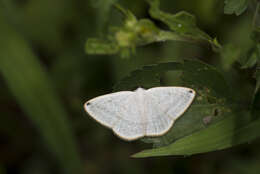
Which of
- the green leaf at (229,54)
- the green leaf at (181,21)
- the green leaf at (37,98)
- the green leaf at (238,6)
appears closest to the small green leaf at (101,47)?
the green leaf at (181,21)

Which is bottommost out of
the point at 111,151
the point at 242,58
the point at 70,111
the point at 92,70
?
the point at 111,151

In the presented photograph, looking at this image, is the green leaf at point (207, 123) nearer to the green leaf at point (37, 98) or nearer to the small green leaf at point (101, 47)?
the small green leaf at point (101, 47)

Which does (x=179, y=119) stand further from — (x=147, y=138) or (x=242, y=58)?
(x=242, y=58)

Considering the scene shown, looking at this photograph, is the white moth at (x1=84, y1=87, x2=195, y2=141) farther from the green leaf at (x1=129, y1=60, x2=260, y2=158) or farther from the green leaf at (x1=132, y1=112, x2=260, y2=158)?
the green leaf at (x1=132, y1=112, x2=260, y2=158)

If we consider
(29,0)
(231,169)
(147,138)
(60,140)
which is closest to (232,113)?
(147,138)

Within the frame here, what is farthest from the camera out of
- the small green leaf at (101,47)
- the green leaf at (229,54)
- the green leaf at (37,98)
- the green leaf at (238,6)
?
the green leaf at (37,98)

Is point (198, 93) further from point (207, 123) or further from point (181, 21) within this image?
point (181, 21)

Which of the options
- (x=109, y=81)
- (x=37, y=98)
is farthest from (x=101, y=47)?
(x=109, y=81)
